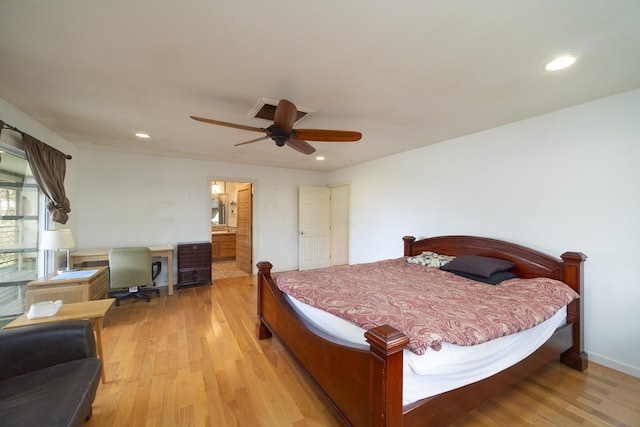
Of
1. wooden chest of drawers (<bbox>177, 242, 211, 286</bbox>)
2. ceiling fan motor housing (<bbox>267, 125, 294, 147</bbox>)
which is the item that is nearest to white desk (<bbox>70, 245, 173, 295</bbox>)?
wooden chest of drawers (<bbox>177, 242, 211, 286</bbox>)

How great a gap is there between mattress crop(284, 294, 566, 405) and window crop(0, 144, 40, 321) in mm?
3082

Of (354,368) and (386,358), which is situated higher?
(386,358)

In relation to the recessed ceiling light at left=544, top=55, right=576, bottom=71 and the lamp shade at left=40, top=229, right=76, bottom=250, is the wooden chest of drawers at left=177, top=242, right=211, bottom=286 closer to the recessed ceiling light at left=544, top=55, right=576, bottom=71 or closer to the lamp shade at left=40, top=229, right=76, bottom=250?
the lamp shade at left=40, top=229, right=76, bottom=250

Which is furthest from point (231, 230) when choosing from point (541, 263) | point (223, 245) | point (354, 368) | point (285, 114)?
point (541, 263)

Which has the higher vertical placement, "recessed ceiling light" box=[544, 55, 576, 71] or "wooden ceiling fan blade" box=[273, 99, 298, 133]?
"recessed ceiling light" box=[544, 55, 576, 71]

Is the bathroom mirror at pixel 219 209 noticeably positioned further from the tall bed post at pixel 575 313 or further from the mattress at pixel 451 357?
the tall bed post at pixel 575 313

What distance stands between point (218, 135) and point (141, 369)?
8.61 feet

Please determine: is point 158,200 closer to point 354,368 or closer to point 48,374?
point 48,374

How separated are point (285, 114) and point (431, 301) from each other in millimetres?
1845

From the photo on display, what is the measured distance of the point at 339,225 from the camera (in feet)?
20.5

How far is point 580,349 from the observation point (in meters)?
2.27

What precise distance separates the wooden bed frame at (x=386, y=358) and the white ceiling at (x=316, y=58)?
1.59 m

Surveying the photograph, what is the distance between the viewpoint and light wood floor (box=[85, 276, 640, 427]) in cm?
168

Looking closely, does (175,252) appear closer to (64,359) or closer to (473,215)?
(64,359)
